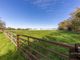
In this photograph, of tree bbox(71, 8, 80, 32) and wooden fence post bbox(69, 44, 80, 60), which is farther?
tree bbox(71, 8, 80, 32)

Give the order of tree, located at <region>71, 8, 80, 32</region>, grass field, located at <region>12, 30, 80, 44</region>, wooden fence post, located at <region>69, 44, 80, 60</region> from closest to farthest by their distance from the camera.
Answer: wooden fence post, located at <region>69, 44, 80, 60</region>, grass field, located at <region>12, 30, 80, 44</region>, tree, located at <region>71, 8, 80, 32</region>

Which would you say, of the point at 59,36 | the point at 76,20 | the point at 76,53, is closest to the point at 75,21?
the point at 76,20

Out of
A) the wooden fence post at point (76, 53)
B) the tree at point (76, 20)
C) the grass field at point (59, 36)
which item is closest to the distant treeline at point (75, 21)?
the tree at point (76, 20)

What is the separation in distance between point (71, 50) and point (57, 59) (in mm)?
5775

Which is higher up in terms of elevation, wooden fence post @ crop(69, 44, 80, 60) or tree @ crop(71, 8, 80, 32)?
tree @ crop(71, 8, 80, 32)

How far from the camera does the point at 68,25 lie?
44.8 meters

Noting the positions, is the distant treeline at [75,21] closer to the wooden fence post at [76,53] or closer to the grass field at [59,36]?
the grass field at [59,36]

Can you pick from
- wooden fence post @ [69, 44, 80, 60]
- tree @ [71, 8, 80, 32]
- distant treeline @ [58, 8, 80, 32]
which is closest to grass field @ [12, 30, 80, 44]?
wooden fence post @ [69, 44, 80, 60]

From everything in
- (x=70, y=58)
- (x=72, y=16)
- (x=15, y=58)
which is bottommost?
(x=15, y=58)

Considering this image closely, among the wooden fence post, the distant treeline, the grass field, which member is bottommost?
the grass field

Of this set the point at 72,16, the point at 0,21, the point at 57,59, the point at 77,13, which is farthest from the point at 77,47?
the point at 0,21

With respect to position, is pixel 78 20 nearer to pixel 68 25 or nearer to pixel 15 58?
pixel 68 25

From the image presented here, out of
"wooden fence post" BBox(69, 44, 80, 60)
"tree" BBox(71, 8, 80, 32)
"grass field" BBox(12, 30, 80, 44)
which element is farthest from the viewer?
"tree" BBox(71, 8, 80, 32)

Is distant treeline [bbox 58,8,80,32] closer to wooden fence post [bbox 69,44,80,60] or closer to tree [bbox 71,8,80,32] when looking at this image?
tree [bbox 71,8,80,32]
